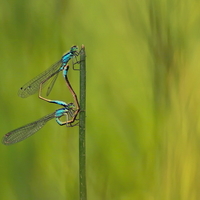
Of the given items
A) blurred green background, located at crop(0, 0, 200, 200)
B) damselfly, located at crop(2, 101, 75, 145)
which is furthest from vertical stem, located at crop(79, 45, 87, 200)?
damselfly, located at crop(2, 101, 75, 145)

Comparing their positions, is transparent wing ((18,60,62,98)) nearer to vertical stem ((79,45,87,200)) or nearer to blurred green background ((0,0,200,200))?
blurred green background ((0,0,200,200))

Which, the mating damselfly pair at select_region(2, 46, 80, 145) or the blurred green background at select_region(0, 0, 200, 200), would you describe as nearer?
the blurred green background at select_region(0, 0, 200, 200)

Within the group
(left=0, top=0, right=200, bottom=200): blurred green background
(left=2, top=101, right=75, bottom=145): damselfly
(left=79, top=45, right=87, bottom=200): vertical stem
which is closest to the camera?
(left=79, top=45, right=87, bottom=200): vertical stem

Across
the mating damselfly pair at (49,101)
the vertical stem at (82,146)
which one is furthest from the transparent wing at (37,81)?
the vertical stem at (82,146)

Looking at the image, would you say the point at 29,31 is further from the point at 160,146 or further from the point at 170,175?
the point at 170,175

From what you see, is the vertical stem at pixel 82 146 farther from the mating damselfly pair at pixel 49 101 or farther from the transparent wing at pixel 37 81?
the transparent wing at pixel 37 81

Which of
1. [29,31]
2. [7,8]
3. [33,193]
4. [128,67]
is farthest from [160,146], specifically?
[7,8]
